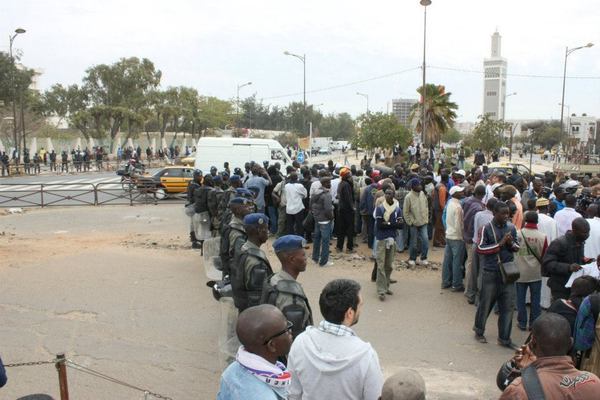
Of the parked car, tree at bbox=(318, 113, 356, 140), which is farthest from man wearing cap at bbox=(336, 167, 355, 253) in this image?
tree at bbox=(318, 113, 356, 140)

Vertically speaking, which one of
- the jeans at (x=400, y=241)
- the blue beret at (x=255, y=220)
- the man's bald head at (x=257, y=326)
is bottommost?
the jeans at (x=400, y=241)

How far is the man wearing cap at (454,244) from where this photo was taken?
8.55 meters

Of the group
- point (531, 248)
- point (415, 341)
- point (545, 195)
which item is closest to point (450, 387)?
point (415, 341)

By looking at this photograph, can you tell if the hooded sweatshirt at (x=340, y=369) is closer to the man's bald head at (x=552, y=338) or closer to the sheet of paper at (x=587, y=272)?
the man's bald head at (x=552, y=338)

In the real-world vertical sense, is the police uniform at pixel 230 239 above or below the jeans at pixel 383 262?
above

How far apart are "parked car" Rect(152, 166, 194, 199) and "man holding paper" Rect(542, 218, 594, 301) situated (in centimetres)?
1664

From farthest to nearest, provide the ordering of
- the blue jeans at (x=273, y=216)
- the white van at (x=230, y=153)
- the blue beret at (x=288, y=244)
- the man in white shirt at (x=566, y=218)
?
the white van at (x=230, y=153), the blue jeans at (x=273, y=216), the man in white shirt at (x=566, y=218), the blue beret at (x=288, y=244)

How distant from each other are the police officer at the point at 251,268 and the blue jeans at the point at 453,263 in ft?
15.1

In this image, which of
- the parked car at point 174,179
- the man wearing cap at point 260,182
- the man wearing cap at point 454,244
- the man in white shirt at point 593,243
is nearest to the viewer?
the man in white shirt at point 593,243

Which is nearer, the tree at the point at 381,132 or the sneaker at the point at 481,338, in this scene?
the sneaker at the point at 481,338

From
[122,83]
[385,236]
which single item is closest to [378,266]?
[385,236]

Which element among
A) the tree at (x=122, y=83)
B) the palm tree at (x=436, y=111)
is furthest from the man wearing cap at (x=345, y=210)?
the tree at (x=122, y=83)

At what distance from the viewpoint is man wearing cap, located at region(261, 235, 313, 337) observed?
11.9 feet

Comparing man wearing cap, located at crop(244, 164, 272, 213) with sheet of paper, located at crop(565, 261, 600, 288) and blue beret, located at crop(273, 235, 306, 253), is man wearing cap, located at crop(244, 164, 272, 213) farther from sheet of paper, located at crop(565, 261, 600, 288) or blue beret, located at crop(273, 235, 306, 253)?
blue beret, located at crop(273, 235, 306, 253)
